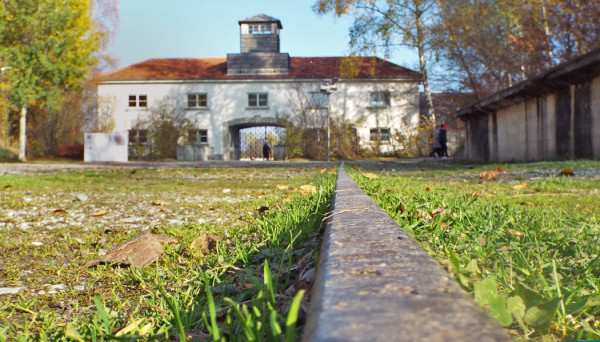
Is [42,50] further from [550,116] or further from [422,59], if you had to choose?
[550,116]

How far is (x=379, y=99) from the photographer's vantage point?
35469 mm

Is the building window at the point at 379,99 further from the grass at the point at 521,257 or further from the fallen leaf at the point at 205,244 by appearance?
the fallen leaf at the point at 205,244

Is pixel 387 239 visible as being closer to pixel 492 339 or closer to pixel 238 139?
pixel 492 339

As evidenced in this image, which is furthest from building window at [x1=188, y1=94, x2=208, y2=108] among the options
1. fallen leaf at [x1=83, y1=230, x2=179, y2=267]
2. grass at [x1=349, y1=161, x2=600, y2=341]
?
fallen leaf at [x1=83, y1=230, x2=179, y2=267]

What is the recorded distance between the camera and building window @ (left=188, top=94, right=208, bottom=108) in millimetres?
35359

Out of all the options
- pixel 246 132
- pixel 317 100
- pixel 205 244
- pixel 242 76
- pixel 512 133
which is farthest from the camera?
pixel 246 132

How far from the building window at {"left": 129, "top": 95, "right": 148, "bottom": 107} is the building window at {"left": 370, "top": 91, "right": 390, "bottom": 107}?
16694mm

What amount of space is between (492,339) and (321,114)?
3276 centimetres

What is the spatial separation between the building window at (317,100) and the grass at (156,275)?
29995mm

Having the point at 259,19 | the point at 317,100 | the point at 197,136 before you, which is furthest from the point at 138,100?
the point at 317,100

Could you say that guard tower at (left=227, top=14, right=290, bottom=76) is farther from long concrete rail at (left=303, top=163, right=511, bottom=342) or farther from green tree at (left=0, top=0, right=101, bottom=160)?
long concrete rail at (left=303, top=163, right=511, bottom=342)

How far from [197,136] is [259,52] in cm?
820

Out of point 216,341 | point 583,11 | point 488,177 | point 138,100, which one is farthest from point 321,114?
point 216,341

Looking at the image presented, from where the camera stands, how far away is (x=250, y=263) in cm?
207
